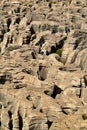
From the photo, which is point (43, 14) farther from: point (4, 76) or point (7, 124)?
point (7, 124)

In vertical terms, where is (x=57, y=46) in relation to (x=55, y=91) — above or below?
below

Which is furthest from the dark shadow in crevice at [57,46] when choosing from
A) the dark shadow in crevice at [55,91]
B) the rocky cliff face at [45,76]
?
the dark shadow in crevice at [55,91]

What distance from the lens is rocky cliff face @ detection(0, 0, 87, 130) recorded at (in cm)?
3816

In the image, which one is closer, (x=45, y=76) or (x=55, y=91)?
(x=55, y=91)

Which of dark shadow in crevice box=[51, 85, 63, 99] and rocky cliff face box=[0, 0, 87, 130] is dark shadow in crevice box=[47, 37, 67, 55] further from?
dark shadow in crevice box=[51, 85, 63, 99]

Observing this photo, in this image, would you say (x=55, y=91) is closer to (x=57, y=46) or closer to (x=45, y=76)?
(x=45, y=76)

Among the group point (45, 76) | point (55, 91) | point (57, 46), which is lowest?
point (57, 46)

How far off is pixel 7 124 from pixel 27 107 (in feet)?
10.0

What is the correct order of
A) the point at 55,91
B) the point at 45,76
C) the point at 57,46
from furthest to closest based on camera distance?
the point at 57,46 → the point at 45,76 → the point at 55,91

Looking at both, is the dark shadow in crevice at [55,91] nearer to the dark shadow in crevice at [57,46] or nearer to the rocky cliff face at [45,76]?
the rocky cliff face at [45,76]

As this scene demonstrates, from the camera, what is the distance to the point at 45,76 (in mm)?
50750

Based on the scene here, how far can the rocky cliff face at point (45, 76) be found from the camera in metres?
38.2

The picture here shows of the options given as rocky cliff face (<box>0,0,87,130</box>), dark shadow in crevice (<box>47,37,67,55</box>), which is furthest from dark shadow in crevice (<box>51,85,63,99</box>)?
dark shadow in crevice (<box>47,37,67,55</box>)

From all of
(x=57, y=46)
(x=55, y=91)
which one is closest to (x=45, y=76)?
(x=55, y=91)
